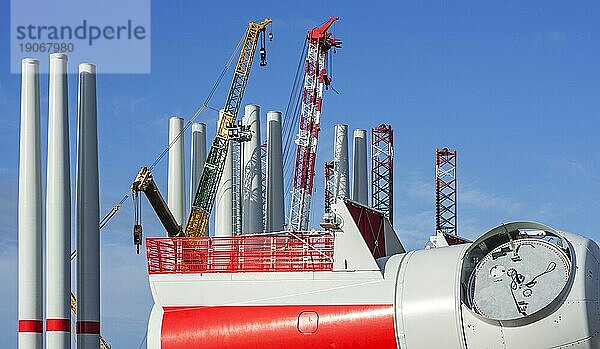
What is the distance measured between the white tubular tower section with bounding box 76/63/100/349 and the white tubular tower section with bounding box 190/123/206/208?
19.0 metres

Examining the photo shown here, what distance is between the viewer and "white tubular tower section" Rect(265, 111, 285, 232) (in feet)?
248

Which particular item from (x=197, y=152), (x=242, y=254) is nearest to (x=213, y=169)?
(x=197, y=152)

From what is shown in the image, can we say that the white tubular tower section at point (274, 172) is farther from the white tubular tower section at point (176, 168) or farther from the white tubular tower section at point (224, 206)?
the white tubular tower section at point (176, 168)

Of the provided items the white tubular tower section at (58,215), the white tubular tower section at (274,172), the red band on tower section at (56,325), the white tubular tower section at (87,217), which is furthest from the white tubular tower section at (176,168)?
the red band on tower section at (56,325)

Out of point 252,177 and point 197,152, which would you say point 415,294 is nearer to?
point 252,177

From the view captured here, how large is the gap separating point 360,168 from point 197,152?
1497 cm

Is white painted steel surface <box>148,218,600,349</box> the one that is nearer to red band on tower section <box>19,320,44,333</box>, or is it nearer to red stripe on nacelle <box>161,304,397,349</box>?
red stripe on nacelle <box>161,304,397,349</box>

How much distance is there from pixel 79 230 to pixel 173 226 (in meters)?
14.0

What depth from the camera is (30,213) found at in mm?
57938

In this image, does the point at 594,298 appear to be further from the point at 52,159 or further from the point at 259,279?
the point at 52,159

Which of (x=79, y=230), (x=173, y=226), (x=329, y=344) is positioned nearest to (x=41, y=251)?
(x=79, y=230)

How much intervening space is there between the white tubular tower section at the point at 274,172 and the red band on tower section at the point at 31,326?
76.3 feet

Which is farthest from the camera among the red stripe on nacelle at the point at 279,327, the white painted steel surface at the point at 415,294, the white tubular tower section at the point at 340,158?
the white tubular tower section at the point at 340,158

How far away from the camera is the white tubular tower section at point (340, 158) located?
279ft
